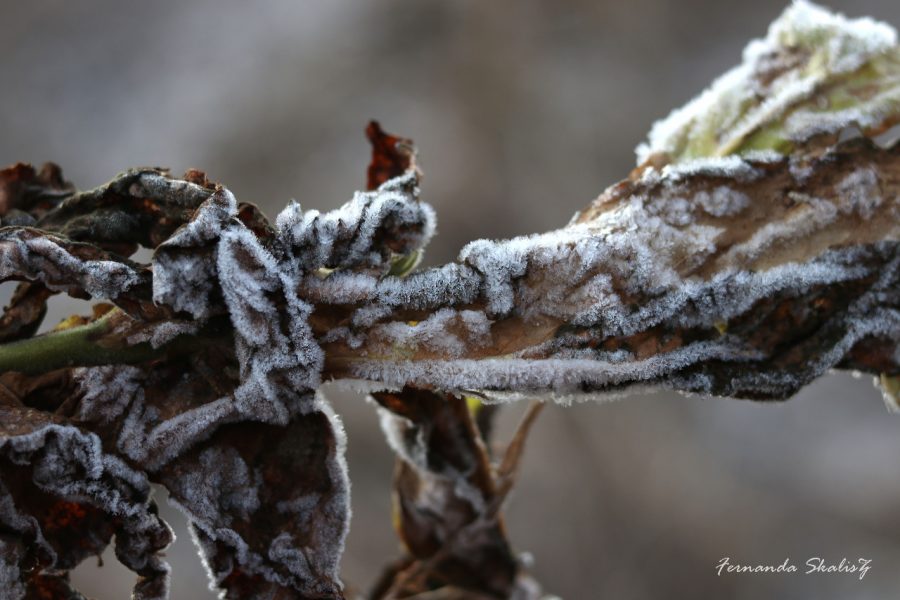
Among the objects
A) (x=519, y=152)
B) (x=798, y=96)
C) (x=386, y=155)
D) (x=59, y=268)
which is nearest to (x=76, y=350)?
(x=59, y=268)

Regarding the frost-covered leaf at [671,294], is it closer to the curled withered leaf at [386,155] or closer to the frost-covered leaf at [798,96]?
the frost-covered leaf at [798,96]

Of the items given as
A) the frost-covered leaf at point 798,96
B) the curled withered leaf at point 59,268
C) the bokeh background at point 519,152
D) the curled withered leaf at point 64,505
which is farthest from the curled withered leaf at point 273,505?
the bokeh background at point 519,152

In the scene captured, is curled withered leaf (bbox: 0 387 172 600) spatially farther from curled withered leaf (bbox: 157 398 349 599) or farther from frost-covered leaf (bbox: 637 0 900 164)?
frost-covered leaf (bbox: 637 0 900 164)

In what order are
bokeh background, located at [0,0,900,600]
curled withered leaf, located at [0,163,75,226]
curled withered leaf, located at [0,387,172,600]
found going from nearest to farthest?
curled withered leaf, located at [0,387,172,600]
curled withered leaf, located at [0,163,75,226]
bokeh background, located at [0,0,900,600]

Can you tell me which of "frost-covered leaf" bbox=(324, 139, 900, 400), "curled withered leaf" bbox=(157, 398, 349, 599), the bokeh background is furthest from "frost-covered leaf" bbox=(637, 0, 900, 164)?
the bokeh background

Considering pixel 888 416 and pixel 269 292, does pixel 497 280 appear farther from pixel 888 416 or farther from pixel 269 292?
pixel 888 416

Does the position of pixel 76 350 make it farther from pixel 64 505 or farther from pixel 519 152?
pixel 519 152
